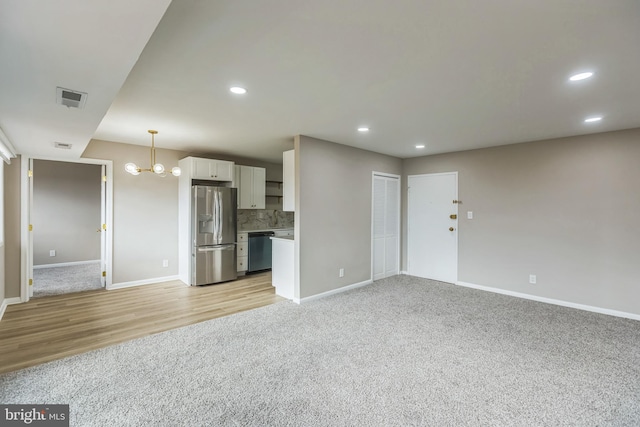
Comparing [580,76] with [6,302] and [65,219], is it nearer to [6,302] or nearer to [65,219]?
[6,302]

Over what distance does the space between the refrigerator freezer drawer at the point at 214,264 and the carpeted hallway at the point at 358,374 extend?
1760mm

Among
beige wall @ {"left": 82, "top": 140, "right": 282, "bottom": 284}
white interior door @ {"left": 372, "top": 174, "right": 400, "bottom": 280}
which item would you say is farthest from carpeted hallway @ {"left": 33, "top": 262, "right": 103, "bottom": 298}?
white interior door @ {"left": 372, "top": 174, "right": 400, "bottom": 280}

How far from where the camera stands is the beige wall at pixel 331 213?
423 centimetres

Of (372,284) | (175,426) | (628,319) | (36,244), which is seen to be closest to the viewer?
(175,426)

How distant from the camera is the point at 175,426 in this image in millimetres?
1822

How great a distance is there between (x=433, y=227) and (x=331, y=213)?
7.48ft

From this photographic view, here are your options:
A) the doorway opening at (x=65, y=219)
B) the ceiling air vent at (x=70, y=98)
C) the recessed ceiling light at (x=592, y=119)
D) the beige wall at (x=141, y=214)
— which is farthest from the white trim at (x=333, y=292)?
the doorway opening at (x=65, y=219)

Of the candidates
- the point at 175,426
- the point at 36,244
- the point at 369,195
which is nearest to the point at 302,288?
the point at 369,195

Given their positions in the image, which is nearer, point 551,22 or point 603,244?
point 551,22

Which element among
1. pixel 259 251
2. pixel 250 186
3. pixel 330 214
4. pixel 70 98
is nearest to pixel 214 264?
pixel 259 251

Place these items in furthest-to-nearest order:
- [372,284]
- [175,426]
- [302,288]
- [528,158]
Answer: [372,284]
[528,158]
[302,288]
[175,426]

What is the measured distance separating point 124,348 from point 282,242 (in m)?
2.38

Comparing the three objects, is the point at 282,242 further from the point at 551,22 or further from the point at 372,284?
the point at 551,22

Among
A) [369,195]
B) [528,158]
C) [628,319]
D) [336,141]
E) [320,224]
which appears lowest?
[628,319]
